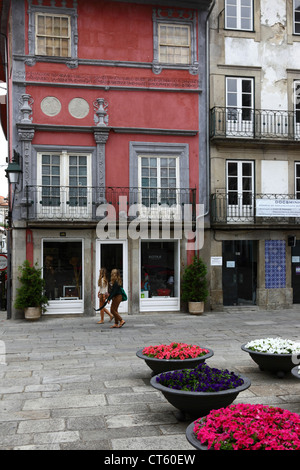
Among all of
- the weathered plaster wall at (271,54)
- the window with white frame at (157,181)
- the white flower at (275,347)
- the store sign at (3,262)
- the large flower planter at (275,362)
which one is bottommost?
the large flower planter at (275,362)

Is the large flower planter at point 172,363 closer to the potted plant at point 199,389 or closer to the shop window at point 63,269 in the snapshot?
the potted plant at point 199,389

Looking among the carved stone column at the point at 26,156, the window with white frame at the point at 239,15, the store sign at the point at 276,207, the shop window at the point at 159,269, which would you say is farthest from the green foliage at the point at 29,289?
the window with white frame at the point at 239,15

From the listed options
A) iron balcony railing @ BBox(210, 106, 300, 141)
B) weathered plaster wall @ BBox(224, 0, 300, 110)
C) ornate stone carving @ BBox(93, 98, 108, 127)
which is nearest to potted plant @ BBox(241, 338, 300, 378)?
iron balcony railing @ BBox(210, 106, 300, 141)

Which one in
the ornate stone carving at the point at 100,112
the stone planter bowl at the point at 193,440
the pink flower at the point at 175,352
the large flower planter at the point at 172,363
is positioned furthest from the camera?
the ornate stone carving at the point at 100,112

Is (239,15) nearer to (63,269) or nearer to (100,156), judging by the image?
(100,156)

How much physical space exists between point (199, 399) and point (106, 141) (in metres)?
12.4

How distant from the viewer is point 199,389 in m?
6.71

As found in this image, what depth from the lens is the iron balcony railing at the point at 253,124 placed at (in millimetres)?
18469

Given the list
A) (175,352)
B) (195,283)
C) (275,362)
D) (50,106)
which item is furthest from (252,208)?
(175,352)

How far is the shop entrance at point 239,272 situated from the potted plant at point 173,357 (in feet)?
33.4

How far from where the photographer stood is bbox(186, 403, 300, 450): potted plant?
15.4ft

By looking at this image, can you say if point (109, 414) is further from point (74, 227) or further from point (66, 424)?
point (74, 227)

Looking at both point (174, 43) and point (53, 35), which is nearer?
point (53, 35)

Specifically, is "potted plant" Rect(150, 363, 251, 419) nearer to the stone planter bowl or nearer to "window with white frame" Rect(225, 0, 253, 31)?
the stone planter bowl
